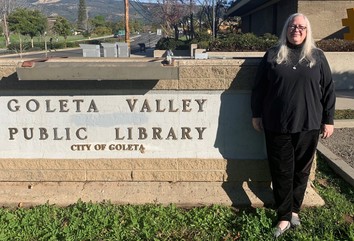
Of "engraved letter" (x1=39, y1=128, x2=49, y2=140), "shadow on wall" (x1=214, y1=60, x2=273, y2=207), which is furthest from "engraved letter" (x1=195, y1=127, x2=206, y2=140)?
"engraved letter" (x1=39, y1=128, x2=49, y2=140)

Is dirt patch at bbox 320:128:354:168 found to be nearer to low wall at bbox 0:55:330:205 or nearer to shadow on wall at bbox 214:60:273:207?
shadow on wall at bbox 214:60:273:207

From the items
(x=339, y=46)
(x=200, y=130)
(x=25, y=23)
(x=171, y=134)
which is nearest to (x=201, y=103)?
(x=200, y=130)

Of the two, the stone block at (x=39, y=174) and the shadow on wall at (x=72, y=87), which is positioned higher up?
the shadow on wall at (x=72, y=87)

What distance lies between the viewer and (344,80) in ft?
42.6

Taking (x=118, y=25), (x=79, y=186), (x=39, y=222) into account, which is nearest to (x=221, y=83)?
(x=79, y=186)

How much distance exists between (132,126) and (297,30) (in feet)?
6.07

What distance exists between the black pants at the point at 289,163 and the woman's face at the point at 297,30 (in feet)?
2.48

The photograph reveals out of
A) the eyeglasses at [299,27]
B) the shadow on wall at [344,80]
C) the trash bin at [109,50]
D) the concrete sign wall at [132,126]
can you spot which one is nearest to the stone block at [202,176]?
the concrete sign wall at [132,126]

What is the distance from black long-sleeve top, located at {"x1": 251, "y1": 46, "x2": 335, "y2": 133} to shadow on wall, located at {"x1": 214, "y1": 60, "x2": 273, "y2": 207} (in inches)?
23.2

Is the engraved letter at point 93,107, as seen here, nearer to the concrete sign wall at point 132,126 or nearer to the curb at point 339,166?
the concrete sign wall at point 132,126

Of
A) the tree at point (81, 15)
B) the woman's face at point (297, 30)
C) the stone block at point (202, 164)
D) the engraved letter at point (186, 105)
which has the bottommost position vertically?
the stone block at point (202, 164)

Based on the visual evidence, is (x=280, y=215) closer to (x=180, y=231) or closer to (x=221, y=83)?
(x=180, y=231)

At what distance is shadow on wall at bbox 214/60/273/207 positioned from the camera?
13.1 feet

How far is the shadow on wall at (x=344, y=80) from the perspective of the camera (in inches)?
509
